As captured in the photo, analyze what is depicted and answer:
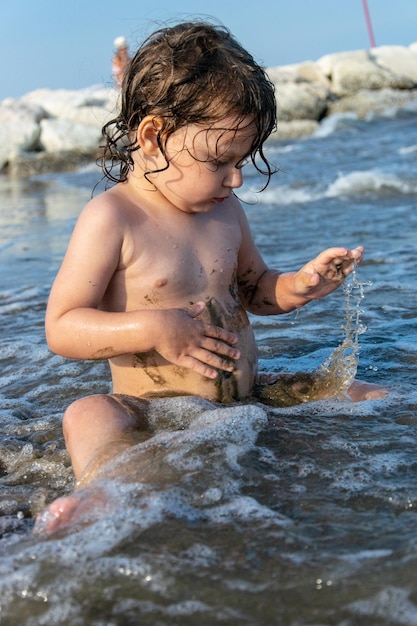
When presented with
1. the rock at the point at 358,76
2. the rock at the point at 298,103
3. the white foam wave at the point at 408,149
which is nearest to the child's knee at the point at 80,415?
the white foam wave at the point at 408,149

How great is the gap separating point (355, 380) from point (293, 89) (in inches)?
798

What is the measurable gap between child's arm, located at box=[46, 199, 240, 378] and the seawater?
0.23 metres

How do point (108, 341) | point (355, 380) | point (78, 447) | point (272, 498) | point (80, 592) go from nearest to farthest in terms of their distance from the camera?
point (80, 592)
point (272, 498)
point (78, 447)
point (108, 341)
point (355, 380)

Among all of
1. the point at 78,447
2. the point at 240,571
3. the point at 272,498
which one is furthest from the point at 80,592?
the point at 78,447

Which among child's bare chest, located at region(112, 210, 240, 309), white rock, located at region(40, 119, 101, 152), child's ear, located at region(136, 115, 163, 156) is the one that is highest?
child's ear, located at region(136, 115, 163, 156)

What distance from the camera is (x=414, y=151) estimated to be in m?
12.0

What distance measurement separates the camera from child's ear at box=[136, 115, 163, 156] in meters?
2.69

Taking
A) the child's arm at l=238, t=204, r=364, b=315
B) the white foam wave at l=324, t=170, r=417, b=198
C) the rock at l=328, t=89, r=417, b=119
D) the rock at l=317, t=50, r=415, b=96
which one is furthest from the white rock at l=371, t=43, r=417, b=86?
the child's arm at l=238, t=204, r=364, b=315

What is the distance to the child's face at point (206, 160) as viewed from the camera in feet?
8.56

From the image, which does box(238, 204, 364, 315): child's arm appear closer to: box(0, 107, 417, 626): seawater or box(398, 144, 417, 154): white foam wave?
box(0, 107, 417, 626): seawater

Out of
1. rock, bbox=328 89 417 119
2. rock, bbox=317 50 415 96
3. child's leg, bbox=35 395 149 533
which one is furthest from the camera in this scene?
rock, bbox=317 50 415 96

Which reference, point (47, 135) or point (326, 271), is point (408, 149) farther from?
point (326, 271)

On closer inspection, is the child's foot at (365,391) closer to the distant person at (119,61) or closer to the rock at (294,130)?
the distant person at (119,61)

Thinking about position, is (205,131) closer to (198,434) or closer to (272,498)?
(198,434)
